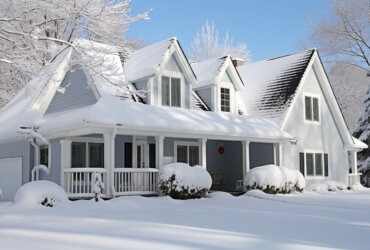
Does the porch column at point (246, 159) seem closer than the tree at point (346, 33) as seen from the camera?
Yes

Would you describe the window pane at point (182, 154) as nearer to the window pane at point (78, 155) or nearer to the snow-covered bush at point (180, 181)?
the snow-covered bush at point (180, 181)

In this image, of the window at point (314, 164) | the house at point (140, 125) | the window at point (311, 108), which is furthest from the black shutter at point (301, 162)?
the window at point (311, 108)

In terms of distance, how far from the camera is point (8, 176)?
20359mm

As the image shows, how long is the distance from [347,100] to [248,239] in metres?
37.3

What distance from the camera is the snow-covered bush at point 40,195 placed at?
520 inches

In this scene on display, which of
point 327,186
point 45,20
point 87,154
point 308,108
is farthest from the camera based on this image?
point 308,108

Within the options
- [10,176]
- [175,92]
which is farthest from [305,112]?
[10,176]

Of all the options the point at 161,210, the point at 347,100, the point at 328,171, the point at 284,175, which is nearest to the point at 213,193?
the point at 284,175

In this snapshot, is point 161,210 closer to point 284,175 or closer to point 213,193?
point 213,193

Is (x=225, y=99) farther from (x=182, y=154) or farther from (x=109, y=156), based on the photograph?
(x=109, y=156)

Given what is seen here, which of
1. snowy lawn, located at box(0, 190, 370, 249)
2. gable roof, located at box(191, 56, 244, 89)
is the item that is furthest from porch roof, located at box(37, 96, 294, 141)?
snowy lawn, located at box(0, 190, 370, 249)

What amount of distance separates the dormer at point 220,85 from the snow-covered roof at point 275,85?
6.67ft

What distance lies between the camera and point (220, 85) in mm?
21266

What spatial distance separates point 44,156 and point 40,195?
18.7 feet
